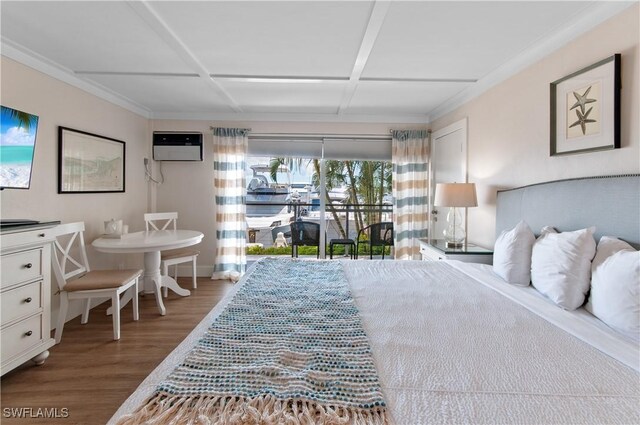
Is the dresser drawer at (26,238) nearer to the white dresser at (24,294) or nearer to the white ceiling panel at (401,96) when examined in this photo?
the white dresser at (24,294)

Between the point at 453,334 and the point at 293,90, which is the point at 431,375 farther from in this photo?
the point at 293,90

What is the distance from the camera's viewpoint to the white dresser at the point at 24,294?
79.2 inches

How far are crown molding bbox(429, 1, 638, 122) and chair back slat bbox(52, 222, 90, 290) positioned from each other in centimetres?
404

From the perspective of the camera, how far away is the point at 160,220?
4.63 meters

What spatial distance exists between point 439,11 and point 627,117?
1.22 meters

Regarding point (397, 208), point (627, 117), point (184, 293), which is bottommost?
point (184, 293)

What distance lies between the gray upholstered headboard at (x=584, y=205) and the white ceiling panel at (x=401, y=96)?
1471 millimetres

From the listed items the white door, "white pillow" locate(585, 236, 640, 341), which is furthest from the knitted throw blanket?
the white door

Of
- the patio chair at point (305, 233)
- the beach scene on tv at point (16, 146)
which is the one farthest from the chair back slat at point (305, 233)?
the beach scene on tv at point (16, 146)

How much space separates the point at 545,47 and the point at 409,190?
249cm

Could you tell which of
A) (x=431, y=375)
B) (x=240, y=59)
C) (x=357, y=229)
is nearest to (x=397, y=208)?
(x=357, y=229)

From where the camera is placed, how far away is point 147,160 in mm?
4578

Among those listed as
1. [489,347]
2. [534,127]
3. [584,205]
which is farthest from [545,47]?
[489,347]

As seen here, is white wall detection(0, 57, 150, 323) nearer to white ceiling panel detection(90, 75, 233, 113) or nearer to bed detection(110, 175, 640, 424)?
white ceiling panel detection(90, 75, 233, 113)
